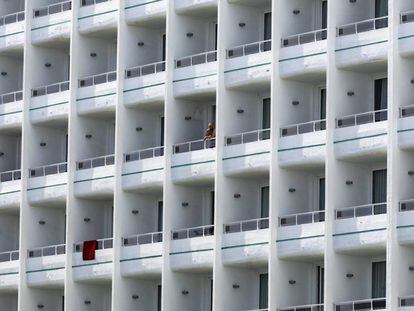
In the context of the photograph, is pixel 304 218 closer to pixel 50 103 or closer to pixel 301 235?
pixel 301 235

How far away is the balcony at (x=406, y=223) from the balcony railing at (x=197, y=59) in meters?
15.0

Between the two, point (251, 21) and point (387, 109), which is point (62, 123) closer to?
point (251, 21)

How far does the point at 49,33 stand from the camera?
113 meters

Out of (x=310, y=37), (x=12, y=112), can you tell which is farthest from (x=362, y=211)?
(x=12, y=112)

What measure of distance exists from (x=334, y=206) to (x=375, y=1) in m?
9.98

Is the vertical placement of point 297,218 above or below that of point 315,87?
below

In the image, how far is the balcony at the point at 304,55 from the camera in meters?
98.6

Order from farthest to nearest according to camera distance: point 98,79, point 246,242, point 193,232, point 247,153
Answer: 1. point 98,79
2. point 193,232
3. point 247,153
4. point 246,242

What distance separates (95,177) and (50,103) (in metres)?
5.54

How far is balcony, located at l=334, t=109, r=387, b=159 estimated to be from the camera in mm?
95500

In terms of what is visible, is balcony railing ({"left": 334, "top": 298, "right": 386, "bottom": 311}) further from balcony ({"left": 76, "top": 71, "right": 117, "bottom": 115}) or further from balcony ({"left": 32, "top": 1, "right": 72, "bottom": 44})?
balcony ({"left": 32, "top": 1, "right": 72, "bottom": 44})

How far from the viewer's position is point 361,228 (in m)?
95.5

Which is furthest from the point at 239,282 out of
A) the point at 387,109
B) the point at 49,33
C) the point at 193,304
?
the point at 49,33

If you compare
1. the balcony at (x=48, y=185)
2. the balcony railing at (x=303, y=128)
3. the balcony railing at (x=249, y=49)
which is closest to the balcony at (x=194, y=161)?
the balcony railing at (x=249, y=49)
